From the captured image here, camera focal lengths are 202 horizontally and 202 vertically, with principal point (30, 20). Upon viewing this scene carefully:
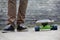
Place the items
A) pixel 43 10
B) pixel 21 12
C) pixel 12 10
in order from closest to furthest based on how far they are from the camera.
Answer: pixel 12 10, pixel 21 12, pixel 43 10

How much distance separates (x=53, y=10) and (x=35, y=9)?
407mm

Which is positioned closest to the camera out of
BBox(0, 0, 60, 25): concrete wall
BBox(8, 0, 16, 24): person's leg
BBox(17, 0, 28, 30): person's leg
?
BBox(8, 0, 16, 24): person's leg

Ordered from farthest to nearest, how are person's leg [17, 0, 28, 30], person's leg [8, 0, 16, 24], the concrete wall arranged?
1. the concrete wall
2. person's leg [17, 0, 28, 30]
3. person's leg [8, 0, 16, 24]

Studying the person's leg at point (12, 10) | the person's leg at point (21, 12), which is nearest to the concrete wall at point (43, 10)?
the person's leg at point (21, 12)

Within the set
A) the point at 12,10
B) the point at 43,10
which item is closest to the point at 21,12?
the point at 12,10

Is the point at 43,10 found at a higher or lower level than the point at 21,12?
lower

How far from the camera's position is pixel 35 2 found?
4500 millimetres

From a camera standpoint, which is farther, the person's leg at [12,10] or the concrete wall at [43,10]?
the concrete wall at [43,10]

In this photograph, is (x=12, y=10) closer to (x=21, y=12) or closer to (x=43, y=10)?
(x=21, y=12)

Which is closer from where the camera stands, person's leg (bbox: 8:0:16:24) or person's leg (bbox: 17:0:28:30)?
person's leg (bbox: 8:0:16:24)

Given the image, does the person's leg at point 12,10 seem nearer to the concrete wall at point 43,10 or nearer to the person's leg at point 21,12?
the person's leg at point 21,12

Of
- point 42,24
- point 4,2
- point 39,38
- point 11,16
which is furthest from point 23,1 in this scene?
point 4,2

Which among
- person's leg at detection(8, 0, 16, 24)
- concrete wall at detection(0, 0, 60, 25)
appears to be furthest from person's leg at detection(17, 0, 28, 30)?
concrete wall at detection(0, 0, 60, 25)

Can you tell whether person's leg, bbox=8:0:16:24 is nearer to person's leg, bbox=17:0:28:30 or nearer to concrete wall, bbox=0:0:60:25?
person's leg, bbox=17:0:28:30
